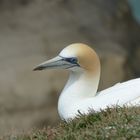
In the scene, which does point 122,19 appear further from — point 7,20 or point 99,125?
point 99,125

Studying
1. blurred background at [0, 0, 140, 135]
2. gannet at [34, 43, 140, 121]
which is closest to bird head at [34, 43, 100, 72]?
gannet at [34, 43, 140, 121]

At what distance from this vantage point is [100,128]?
704 cm

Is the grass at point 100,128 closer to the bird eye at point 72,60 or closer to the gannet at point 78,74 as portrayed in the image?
the gannet at point 78,74

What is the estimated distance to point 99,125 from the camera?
7219 millimetres

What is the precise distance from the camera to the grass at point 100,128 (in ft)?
22.2

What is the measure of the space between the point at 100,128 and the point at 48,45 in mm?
11758

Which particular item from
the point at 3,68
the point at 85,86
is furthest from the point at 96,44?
the point at 85,86

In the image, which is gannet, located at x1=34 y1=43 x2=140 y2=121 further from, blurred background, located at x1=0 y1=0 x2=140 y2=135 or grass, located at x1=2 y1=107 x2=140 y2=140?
blurred background, located at x1=0 y1=0 x2=140 y2=135

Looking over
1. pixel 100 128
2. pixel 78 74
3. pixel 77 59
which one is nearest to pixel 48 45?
pixel 78 74

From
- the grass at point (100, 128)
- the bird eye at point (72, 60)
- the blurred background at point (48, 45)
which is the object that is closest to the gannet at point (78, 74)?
the bird eye at point (72, 60)

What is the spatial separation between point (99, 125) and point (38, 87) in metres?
10.2

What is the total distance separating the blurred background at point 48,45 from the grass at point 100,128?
7592 millimetres

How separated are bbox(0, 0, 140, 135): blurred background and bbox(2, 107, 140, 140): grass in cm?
759

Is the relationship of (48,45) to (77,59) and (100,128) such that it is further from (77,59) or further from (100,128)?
(100,128)
